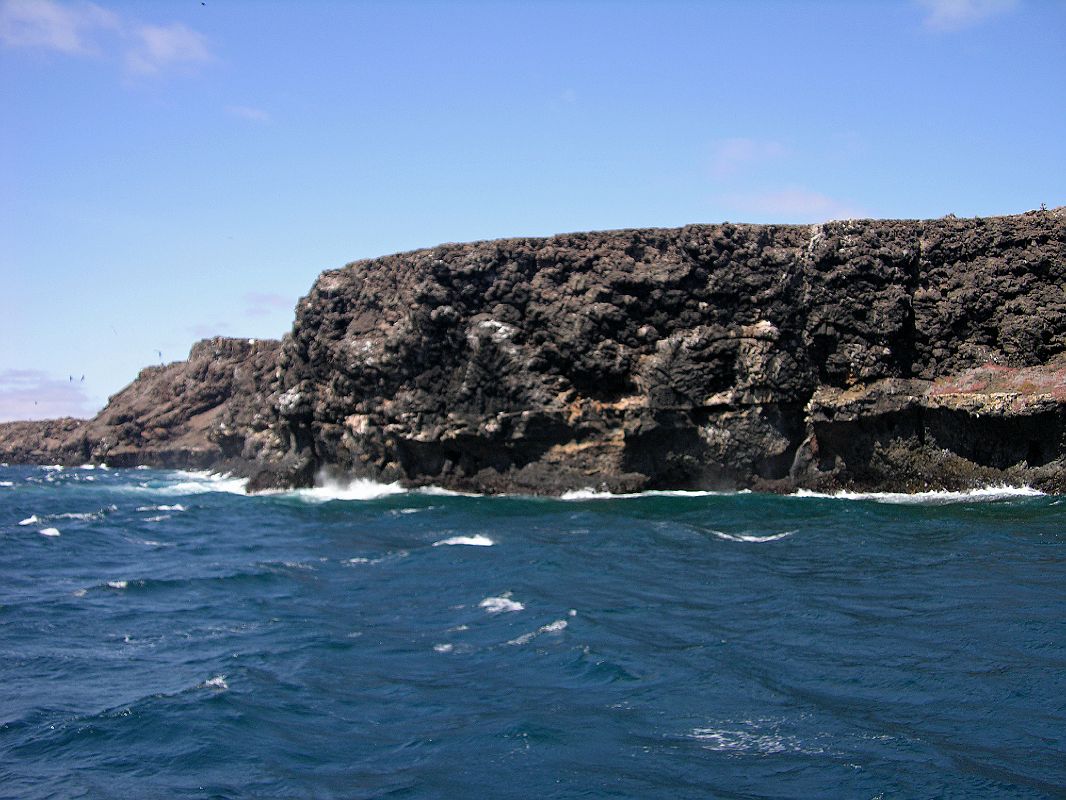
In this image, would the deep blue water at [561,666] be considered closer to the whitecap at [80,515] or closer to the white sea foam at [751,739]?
the white sea foam at [751,739]

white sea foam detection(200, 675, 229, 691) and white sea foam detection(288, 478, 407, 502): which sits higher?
white sea foam detection(288, 478, 407, 502)

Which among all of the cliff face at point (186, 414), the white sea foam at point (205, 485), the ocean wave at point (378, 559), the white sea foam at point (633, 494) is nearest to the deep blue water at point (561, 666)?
the ocean wave at point (378, 559)

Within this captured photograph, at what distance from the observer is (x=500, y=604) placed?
21469 millimetres

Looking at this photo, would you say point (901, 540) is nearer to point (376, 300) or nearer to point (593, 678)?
point (593, 678)

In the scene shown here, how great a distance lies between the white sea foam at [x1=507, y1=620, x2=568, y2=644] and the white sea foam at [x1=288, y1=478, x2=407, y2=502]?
3185 centimetres

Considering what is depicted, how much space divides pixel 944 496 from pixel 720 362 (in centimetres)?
1200

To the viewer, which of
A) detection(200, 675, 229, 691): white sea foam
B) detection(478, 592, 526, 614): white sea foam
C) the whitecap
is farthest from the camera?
the whitecap

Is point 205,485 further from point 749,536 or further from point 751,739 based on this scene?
point 751,739

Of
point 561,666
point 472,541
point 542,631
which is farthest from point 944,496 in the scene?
point 561,666

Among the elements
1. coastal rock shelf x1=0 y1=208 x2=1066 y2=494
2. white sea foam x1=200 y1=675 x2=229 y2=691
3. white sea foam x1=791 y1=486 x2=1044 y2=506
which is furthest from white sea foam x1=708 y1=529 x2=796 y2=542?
white sea foam x1=200 y1=675 x2=229 y2=691

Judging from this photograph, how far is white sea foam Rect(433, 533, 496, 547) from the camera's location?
102ft

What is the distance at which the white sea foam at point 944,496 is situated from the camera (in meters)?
36.0

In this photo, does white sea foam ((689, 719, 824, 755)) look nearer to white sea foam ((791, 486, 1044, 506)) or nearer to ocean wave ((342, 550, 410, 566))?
ocean wave ((342, 550, 410, 566))

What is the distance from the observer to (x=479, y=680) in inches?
624
